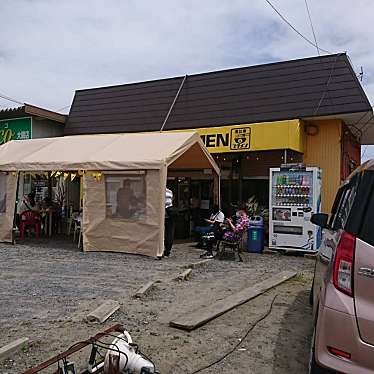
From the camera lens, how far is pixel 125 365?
11.1ft

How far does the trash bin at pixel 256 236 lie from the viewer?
37.2 ft

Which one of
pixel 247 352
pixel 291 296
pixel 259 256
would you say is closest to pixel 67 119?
pixel 259 256

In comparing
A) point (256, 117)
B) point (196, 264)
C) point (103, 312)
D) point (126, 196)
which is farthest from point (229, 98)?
point (103, 312)

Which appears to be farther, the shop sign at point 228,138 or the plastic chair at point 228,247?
the shop sign at point 228,138

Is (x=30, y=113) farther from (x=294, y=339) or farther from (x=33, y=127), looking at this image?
(x=294, y=339)

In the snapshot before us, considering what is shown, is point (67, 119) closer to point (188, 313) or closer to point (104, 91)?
point (104, 91)

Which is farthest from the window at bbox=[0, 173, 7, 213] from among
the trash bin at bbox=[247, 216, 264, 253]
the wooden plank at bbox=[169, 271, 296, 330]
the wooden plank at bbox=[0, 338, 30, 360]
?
the wooden plank at bbox=[0, 338, 30, 360]

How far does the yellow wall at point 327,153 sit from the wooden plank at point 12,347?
33.2 feet

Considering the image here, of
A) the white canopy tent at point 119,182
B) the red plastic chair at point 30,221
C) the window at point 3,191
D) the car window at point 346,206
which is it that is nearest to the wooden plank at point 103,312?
the car window at point 346,206

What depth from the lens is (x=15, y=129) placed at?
17.3 m

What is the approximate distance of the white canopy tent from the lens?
9.65 metres

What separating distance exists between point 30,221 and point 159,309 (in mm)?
8961

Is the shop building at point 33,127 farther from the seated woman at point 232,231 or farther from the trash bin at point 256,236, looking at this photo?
the trash bin at point 256,236

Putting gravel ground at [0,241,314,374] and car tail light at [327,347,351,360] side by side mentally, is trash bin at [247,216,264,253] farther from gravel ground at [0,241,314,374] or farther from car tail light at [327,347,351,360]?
car tail light at [327,347,351,360]
